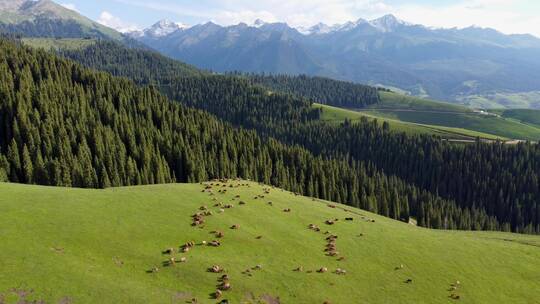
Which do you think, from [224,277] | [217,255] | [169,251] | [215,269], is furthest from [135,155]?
[224,277]

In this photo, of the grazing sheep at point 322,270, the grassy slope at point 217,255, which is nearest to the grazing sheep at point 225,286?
the grassy slope at point 217,255

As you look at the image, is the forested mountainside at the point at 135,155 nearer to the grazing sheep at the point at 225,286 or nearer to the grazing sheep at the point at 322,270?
the grazing sheep at the point at 225,286

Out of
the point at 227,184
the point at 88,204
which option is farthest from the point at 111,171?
the point at 88,204

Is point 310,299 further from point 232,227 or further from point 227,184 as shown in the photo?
point 227,184

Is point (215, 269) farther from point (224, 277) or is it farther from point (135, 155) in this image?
point (135, 155)

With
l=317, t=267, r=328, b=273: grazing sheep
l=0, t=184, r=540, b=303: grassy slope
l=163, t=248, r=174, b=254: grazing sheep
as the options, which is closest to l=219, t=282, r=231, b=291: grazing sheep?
l=0, t=184, r=540, b=303: grassy slope
